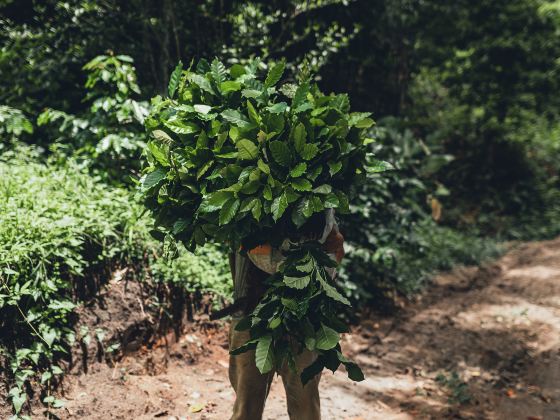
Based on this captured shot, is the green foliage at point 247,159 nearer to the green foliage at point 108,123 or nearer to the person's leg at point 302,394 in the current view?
the person's leg at point 302,394

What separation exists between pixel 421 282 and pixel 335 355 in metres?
4.76

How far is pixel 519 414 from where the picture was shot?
12.9ft

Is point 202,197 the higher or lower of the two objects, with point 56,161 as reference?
lower

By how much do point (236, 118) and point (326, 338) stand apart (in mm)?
1039

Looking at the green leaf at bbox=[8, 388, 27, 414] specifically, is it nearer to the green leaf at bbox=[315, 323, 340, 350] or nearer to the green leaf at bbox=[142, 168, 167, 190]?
the green leaf at bbox=[142, 168, 167, 190]

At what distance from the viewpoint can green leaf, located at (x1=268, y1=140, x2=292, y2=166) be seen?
2161 millimetres

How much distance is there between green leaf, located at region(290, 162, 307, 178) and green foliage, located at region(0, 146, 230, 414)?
63.0 inches

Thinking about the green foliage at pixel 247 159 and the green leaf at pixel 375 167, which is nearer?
the green foliage at pixel 247 159

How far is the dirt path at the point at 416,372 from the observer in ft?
11.6

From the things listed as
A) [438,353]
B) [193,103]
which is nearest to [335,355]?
[193,103]

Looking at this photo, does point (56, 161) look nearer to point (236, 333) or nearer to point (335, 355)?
point (236, 333)

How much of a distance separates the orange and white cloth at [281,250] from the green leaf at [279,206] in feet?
0.82

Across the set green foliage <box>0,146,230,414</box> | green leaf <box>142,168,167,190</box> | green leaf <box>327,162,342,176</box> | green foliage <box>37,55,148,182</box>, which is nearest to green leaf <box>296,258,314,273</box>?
green leaf <box>327,162,342,176</box>

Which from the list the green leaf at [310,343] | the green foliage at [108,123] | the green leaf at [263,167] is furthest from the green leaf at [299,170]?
the green foliage at [108,123]
